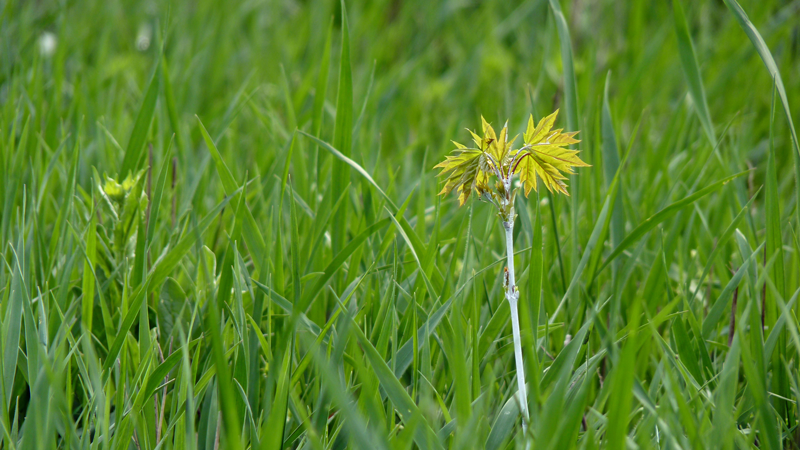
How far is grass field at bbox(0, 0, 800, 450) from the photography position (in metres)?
0.86

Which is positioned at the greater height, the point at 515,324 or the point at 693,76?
the point at 693,76

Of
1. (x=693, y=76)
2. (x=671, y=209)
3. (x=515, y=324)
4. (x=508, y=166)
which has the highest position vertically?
(x=693, y=76)

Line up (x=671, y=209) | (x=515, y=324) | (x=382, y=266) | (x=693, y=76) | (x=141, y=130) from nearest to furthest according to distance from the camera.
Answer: (x=515, y=324) → (x=671, y=209) → (x=382, y=266) → (x=693, y=76) → (x=141, y=130)

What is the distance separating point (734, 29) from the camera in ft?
9.82

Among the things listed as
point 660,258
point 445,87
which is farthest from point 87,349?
point 445,87

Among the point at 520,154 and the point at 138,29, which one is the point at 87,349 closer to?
the point at 520,154

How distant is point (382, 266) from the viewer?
1216 mm

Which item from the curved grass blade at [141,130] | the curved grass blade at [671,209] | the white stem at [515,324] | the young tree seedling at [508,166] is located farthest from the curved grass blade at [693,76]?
the curved grass blade at [141,130]

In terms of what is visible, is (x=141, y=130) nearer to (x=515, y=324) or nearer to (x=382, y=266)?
(x=382, y=266)

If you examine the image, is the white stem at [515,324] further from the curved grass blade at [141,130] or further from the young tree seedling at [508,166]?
the curved grass blade at [141,130]

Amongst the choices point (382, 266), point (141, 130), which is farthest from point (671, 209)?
point (141, 130)

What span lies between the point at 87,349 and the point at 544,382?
26.5 inches

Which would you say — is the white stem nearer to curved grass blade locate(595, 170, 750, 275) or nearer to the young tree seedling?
the young tree seedling

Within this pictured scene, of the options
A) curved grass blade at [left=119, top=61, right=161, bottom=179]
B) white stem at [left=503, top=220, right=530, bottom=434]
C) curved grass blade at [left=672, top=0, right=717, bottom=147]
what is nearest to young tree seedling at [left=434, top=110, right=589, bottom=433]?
white stem at [left=503, top=220, right=530, bottom=434]
